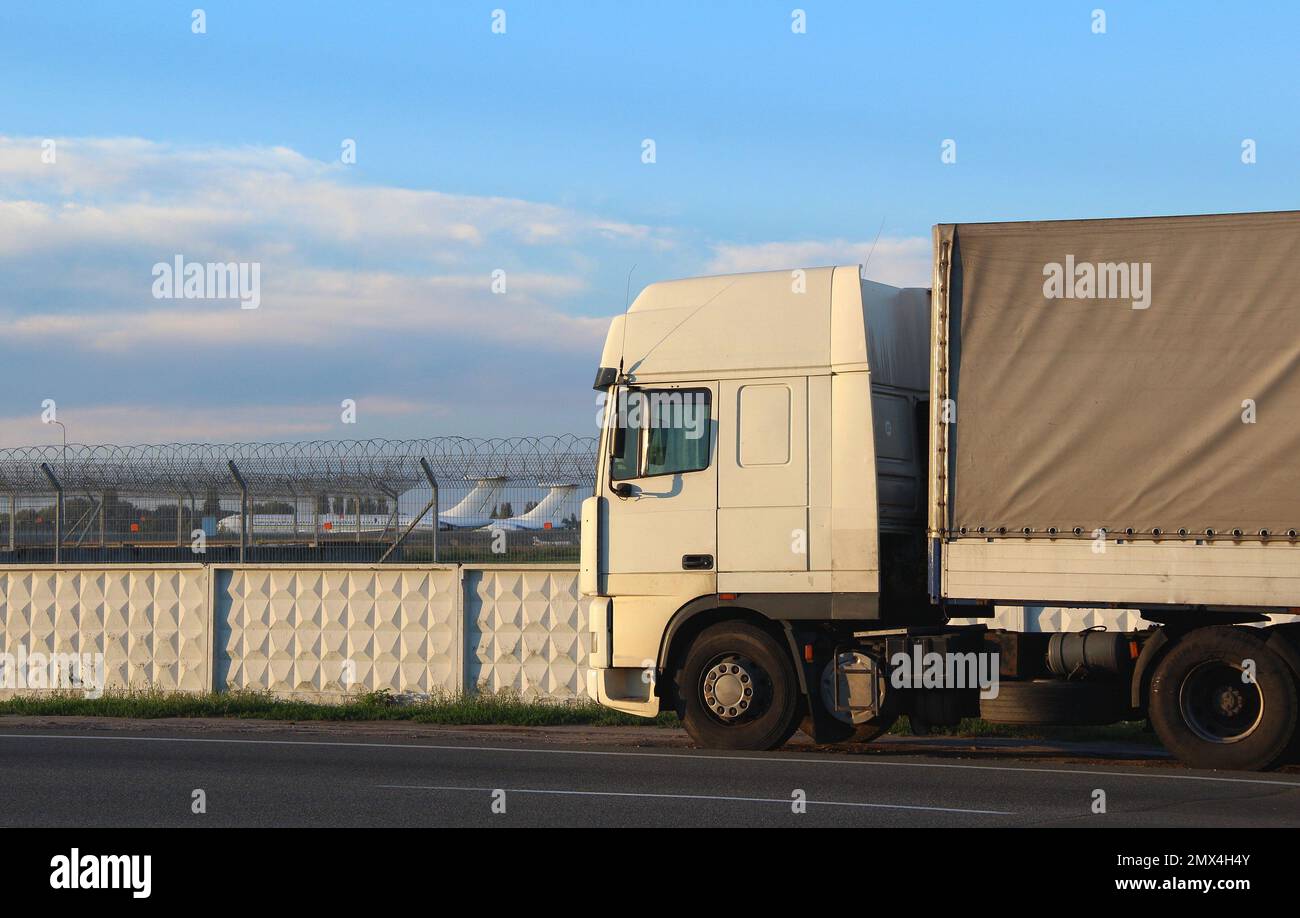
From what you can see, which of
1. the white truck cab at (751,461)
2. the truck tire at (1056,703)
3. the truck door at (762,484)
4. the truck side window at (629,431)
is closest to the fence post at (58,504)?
the white truck cab at (751,461)

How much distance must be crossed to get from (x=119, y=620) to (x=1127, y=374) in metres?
12.9

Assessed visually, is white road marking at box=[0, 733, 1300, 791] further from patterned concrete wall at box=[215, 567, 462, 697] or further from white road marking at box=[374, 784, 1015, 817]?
patterned concrete wall at box=[215, 567, 462, 697]

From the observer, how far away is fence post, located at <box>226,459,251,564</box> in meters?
18.6

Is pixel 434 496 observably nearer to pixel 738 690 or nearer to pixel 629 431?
pixel 629 431

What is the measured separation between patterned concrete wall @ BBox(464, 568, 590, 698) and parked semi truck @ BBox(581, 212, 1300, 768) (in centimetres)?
393

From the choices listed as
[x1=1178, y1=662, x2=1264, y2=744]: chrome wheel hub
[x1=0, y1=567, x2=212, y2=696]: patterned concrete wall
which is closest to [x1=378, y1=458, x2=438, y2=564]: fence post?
[x1=0, y1=567, x2=212, y2=696]: patterned concrete wall

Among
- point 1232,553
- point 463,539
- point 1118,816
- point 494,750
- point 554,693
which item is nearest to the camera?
point 1118,816

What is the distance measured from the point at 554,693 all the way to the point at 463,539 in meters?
2.68

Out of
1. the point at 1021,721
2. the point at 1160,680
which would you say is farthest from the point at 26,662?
the point at 1160,680

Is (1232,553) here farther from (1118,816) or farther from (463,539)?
(463,539)

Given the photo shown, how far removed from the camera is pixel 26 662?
18.6m

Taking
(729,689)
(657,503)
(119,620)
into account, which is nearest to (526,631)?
(657,503)

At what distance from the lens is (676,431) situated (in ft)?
40.6

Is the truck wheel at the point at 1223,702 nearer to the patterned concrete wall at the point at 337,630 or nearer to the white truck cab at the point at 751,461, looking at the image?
the white truck cab at the point at 751,461
